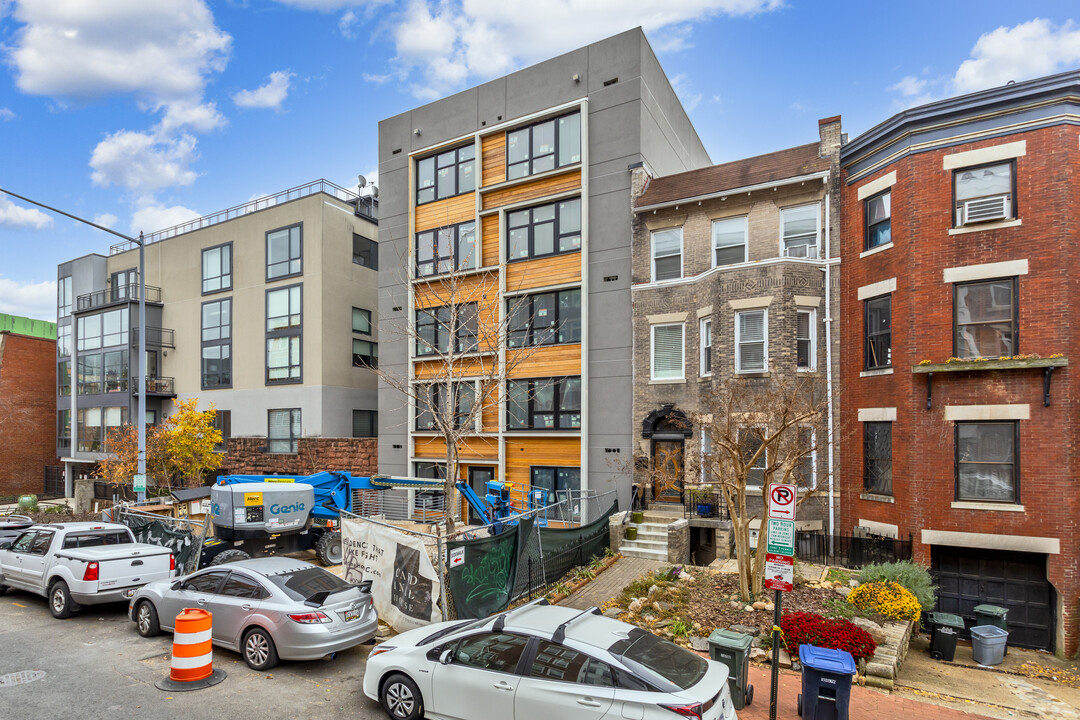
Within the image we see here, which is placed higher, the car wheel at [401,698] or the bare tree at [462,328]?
the bare tree at [462,328]

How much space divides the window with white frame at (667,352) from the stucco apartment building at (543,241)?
895 millimetres

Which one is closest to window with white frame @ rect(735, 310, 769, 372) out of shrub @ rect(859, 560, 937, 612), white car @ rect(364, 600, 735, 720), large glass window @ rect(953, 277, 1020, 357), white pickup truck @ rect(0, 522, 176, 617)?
large glass window @ rect(953, 277, 1020, 357)

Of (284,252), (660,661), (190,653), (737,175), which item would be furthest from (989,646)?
(284,252)

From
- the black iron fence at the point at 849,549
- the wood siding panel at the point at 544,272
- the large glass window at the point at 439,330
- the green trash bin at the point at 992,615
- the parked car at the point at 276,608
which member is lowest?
the green trash bin at the point at 992,615

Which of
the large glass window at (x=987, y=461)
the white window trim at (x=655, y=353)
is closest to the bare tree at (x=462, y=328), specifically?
the white window trim at (x=655, y=353)

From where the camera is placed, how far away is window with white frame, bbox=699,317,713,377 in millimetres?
19464

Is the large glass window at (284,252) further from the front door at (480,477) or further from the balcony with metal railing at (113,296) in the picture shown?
the front door at (480,477)

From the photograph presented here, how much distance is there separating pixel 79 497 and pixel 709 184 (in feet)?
101

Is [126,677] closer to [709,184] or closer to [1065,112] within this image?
[709,184]

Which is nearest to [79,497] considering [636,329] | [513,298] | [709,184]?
[513,298]

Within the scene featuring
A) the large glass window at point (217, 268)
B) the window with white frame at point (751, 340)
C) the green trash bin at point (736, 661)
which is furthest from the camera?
the large glass window at point (217, 268)

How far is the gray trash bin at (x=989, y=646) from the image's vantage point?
12336mm

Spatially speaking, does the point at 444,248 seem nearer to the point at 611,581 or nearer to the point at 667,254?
the point at 667,254

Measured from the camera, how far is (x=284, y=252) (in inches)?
1205
